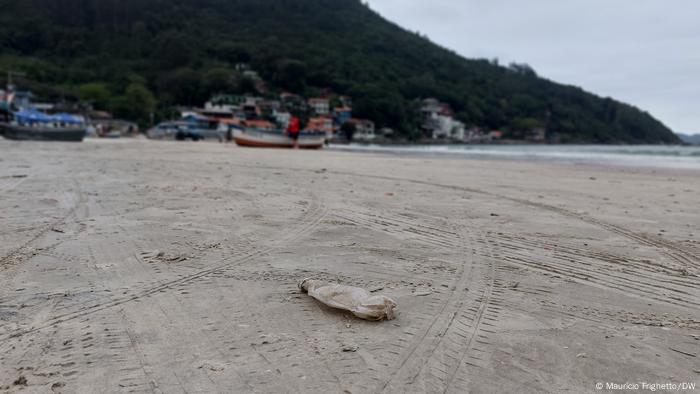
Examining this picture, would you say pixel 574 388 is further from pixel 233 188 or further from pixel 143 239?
pixel 233 188

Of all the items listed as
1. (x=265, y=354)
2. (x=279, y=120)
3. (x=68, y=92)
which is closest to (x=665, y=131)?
(x=279, y=120)

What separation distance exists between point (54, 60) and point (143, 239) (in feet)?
355

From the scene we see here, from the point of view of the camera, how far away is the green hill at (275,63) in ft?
282

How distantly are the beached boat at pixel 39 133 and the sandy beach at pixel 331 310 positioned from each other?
77.0 ft

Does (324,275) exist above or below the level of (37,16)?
below

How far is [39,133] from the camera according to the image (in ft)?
79.7

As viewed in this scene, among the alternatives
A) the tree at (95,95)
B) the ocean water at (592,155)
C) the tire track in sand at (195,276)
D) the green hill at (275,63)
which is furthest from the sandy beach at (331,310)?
the tree at (95,95)

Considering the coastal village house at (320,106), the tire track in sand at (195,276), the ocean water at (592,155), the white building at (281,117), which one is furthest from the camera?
the coastal village house at (320,106)

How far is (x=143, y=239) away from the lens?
141 inches

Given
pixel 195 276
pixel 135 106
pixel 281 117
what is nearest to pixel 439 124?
pixel 281 117

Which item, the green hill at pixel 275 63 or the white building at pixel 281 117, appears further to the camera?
the green hill at pixel 275 63

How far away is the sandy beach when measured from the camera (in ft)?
5.65

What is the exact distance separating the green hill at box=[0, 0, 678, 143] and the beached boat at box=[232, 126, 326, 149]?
4826 centimetres

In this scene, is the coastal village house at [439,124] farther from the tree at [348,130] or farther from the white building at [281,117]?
the white building at [281,117]
